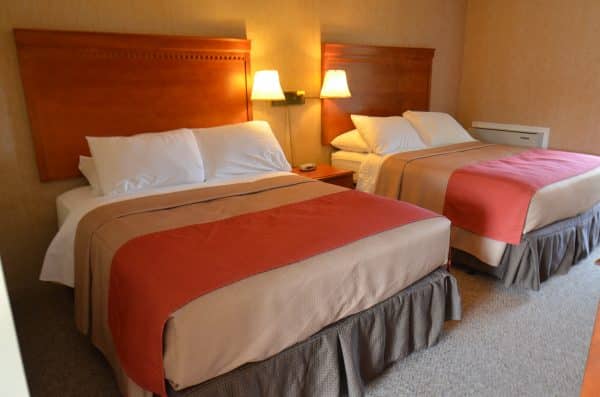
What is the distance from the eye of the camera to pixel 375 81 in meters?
3.71

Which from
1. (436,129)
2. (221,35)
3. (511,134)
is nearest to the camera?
(221,35)

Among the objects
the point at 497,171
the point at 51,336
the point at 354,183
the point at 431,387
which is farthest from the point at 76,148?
the point at 497,171

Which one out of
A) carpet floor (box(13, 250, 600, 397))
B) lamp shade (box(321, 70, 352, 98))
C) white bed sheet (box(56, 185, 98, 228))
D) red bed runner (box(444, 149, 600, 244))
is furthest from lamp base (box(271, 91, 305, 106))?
carpet floor (box(13, 250, 600, 397))

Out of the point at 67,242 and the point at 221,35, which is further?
the point at 221,35

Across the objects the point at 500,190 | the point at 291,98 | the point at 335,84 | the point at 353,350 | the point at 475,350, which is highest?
the point at 335,84

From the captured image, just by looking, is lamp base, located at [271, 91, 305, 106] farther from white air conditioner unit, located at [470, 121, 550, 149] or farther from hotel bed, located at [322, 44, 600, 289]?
white air conditioner unit, located at [470, 121, 550, 149]

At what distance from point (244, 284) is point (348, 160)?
228 cm

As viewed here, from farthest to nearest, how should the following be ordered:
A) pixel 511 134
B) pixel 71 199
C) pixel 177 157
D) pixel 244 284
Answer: pixel 511 134, pixel 177 157, pixel 71 199, pixel 244 284

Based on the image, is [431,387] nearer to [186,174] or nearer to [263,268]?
[263,268]

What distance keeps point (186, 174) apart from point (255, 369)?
1.34m

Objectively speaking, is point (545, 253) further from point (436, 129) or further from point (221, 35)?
point (221, 35)

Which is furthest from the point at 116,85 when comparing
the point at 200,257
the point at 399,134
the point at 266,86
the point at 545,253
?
the point at 545,253

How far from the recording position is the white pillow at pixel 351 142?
3350 mm

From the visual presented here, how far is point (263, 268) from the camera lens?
4.38 feet
